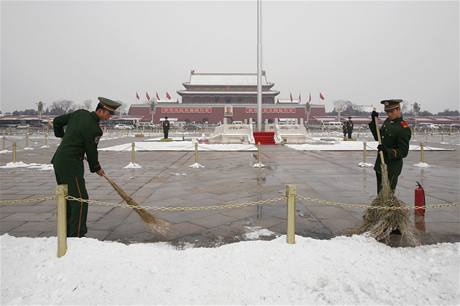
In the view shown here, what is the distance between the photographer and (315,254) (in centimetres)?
305

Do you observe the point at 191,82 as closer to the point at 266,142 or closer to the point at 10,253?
the point at 266,142

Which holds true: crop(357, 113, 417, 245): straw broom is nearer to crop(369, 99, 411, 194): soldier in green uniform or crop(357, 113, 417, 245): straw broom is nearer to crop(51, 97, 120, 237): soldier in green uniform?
crop(369, 99, 411, 194): soldier in green uniform

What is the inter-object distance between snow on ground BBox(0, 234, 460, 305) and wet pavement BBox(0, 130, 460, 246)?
499 mm

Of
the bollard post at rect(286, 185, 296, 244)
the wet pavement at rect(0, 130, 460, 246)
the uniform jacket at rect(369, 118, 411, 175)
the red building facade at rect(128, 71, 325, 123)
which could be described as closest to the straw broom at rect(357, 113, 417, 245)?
the wet pavement at rect(0, 130, 460, 246)

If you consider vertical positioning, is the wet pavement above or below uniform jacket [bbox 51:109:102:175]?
below

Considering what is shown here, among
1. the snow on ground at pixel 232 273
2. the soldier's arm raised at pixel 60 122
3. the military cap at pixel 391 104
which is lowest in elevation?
the snow on ground at pixel 232 273

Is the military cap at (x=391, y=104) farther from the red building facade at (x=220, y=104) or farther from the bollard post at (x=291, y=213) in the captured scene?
the red building facade at (x=220, y=104)

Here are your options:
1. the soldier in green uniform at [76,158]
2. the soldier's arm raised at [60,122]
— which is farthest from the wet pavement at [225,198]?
the soldier's arm raised at [60,122]

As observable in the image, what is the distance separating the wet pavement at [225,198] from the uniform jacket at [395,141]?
2.76ft

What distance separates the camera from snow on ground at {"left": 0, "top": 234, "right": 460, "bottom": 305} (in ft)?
7.98

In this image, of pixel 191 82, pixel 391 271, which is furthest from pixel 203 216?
pixel 191 82

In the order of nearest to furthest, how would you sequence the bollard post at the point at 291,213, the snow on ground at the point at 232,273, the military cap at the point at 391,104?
the snow on ground at the point at 232,273
the bollard post at the point at 291,213
the military cap at the point at 391,104

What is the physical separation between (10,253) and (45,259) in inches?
17.5

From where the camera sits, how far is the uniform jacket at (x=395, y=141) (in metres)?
3.88
